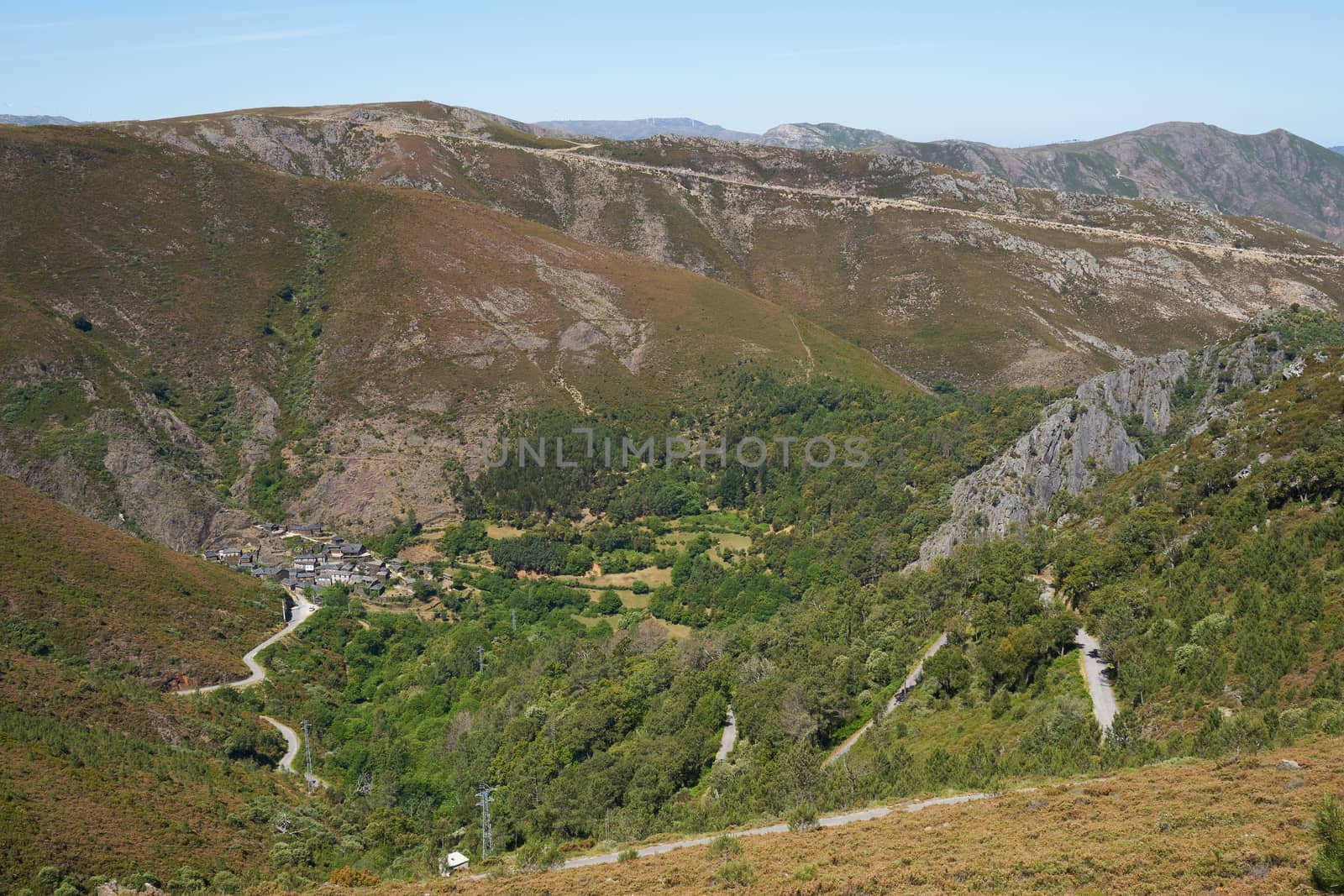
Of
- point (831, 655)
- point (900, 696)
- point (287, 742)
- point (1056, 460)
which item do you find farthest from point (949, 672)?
point (287, 742)

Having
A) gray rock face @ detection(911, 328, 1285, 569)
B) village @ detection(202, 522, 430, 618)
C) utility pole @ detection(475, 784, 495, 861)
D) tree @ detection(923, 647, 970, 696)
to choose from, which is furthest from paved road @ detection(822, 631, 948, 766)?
village @ detection(202, 522, 430, 618)

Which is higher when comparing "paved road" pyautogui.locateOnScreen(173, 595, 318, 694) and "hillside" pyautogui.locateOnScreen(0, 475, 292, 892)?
"hillside" pyautogui.locateOnScreen(0, 475, 292, 892)

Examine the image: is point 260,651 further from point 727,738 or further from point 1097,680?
point 1097,680

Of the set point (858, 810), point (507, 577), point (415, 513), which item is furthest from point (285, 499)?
point (858, 810)

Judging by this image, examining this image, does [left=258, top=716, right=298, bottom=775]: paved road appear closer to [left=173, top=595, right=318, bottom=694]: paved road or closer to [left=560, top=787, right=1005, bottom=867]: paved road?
[left=173, top=595, right=318, bottom=694]: paved road

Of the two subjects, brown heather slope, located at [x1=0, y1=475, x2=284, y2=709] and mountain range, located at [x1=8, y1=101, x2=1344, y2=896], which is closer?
mountain range, located at [x1=8, y1=101, x2=1344, y2=896]
